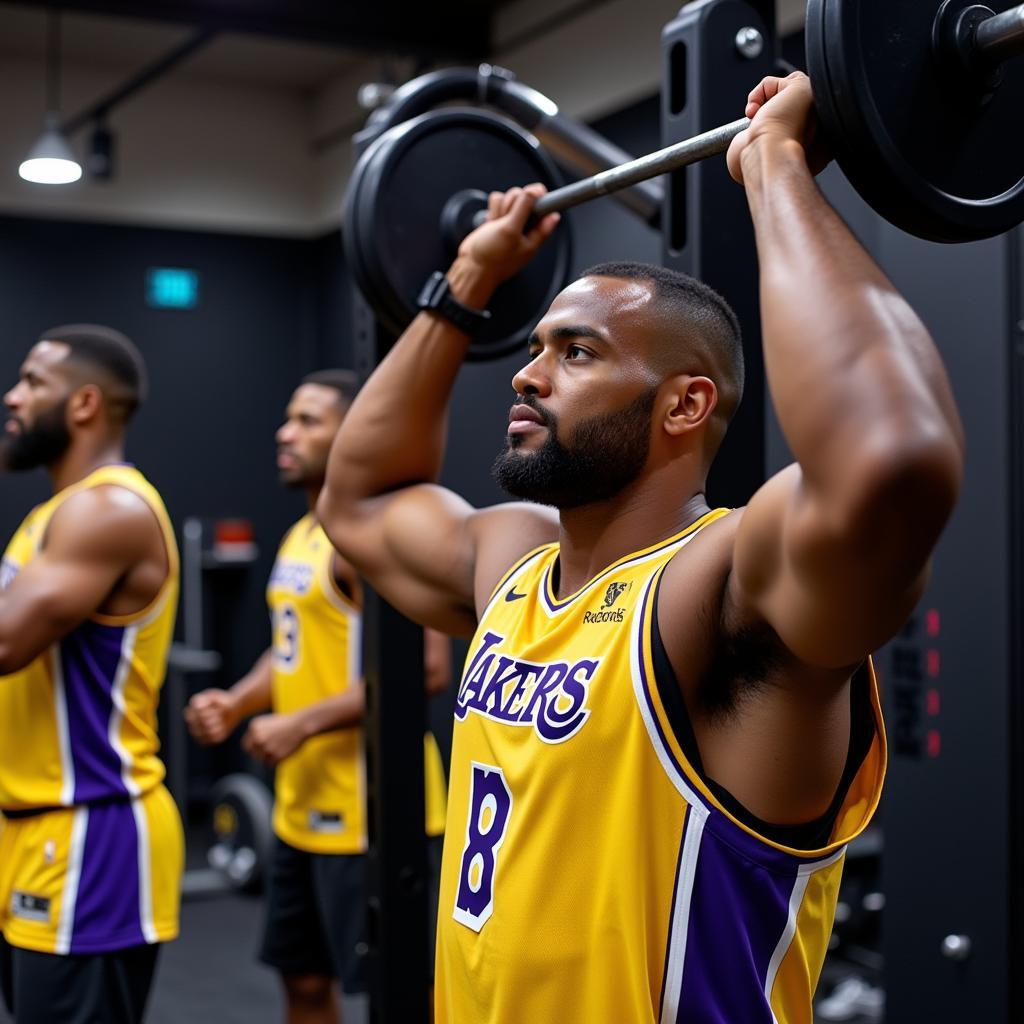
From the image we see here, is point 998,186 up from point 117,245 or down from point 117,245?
down

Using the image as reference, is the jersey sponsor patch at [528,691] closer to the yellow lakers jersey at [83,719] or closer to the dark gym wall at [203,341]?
the yellow lakers jersey at [83,719]

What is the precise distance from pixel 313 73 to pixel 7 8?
1426mm

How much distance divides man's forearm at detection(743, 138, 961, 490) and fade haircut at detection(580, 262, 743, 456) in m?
0.29

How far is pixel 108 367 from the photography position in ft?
8.89

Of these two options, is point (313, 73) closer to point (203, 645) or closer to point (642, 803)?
point (203, 645)

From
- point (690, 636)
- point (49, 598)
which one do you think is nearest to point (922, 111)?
point (690, 636)

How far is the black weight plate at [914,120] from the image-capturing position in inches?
41.8

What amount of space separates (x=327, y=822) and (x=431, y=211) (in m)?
1.64

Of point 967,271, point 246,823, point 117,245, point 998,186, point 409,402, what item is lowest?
point 246,823

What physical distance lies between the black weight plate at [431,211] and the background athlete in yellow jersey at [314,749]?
1254 mm

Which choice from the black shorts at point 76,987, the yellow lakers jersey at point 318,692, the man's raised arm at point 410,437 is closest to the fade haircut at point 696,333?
the man's raised arm at point 410,437

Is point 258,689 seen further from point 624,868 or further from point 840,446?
point 840,446

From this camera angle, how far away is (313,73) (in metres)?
6.34

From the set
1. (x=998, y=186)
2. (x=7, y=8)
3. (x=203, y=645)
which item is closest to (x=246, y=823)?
(x=203, y=645)
